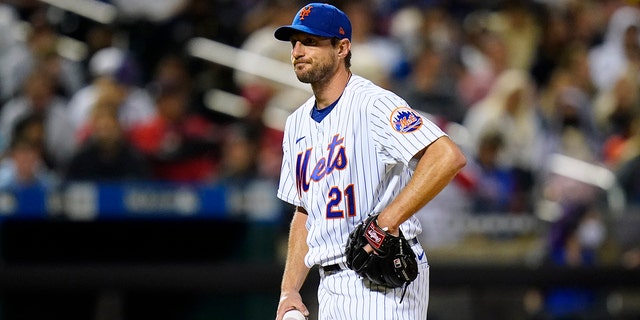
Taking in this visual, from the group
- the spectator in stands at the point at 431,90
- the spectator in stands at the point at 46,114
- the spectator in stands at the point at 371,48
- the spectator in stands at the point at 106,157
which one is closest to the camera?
the spectator in stands at the point at 106,157

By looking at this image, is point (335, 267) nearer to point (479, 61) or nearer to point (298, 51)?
point (298, 51)

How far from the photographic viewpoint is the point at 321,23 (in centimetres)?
389

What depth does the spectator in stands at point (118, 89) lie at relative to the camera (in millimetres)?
8320

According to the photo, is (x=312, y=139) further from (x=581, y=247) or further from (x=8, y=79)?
(x=8, y=79)

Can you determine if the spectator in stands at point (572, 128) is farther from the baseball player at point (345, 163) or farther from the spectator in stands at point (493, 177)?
the baseball player at point (345, 163)

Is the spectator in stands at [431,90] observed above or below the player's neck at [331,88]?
above

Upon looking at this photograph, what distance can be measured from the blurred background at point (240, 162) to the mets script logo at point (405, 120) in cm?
365

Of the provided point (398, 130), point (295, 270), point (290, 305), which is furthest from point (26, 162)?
point (398, 130)

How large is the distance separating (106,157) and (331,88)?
152 inches

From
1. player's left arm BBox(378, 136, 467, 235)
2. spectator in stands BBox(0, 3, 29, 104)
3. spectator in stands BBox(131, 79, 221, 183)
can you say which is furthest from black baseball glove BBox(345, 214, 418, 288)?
spectator in stands BBox(0, 3, 29, 104)

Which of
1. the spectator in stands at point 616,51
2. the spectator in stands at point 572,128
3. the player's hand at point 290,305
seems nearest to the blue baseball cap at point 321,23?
the player's hand at point 290,305

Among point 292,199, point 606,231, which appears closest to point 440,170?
point 292,199

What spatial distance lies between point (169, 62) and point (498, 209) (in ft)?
10.1

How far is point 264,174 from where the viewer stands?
25.5 ft
